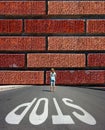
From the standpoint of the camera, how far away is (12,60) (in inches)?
2569

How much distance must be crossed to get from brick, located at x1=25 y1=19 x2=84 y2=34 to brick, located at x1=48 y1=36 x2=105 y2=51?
1.36 metres

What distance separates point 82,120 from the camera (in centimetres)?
1013

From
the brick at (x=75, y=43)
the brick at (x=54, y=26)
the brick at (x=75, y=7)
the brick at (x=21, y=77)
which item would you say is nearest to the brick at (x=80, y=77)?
the brick at (x=21, y=77)

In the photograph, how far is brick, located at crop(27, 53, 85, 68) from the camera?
6550 cm

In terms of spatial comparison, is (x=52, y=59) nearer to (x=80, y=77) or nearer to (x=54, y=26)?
(x=54, y=26)

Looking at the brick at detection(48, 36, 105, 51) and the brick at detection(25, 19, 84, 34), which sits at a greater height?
the brick at detection(25, 19, 84, 34)

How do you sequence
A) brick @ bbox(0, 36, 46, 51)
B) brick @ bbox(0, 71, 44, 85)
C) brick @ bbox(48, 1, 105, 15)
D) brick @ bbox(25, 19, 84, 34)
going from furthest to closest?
brick @ bbox(0, 71, 44, 85)
brick @ bbox(0, 36, 46, 51)
brick @ bbox(48, 1, 105, 15)
brick @ bbox(25, 19, 84, 34)

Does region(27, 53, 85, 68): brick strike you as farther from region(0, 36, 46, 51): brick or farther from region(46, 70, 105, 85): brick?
region(46, 70, 105, 85): brick

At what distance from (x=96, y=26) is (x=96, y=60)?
607 cm

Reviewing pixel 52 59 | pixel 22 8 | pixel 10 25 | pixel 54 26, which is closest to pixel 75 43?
pixel 54 26

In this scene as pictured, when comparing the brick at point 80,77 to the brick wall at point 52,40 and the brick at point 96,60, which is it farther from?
the brick at point 96,60

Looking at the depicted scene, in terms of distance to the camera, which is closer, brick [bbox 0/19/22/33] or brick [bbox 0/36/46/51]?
brick [bbox 0/19/22/33]

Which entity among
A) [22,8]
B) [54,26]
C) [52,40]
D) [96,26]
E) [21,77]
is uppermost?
[22,8]

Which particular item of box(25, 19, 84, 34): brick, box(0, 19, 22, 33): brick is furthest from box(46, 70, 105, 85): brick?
box(0, 19, 22, 33): brick
